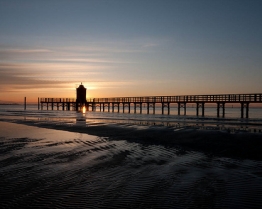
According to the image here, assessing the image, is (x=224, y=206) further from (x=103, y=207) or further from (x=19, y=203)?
(x=19, y=203)

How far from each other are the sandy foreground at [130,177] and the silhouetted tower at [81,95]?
5862cm

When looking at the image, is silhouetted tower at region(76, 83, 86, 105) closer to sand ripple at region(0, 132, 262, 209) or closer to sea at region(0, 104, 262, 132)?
sea at region(0, 104, 262, 132)

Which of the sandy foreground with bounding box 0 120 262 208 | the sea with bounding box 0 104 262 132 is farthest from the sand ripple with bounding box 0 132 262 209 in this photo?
the sea with bounding box 0 104 262 132

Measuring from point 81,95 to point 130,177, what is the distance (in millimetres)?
63304

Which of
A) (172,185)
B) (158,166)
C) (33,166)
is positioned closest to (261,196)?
(172,185)

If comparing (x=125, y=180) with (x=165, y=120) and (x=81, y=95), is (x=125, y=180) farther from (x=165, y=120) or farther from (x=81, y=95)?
(x=81, y=95)

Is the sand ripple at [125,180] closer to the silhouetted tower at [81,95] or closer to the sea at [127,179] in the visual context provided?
the sea at [127,179]

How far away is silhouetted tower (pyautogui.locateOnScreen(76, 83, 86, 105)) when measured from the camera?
67.2 m

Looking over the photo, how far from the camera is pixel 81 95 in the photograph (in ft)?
221

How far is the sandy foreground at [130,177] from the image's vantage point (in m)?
4.31

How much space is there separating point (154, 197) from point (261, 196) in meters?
1.90

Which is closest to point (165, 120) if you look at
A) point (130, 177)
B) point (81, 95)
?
point (130, 177)

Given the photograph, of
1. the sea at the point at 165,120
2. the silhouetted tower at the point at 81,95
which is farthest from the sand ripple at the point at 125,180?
the silhouetted tower at the point at 81,95

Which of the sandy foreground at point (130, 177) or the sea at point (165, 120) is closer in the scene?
the sandy foreground at point (130, 177)
